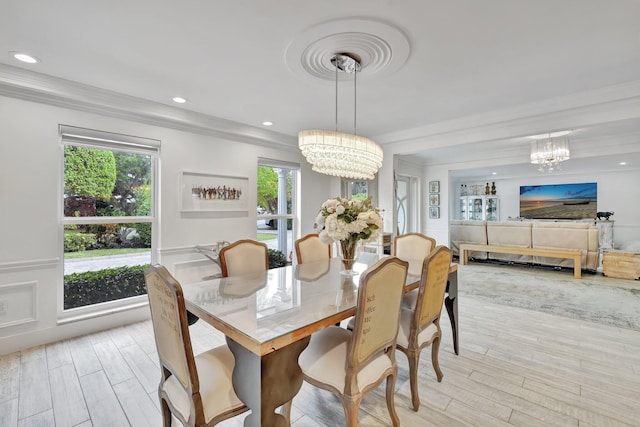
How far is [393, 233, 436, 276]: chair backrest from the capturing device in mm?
3043

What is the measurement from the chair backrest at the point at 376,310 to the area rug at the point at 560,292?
3.15 m

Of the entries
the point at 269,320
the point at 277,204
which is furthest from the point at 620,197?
the point at 269,320

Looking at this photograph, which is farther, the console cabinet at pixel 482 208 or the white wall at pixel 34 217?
the console cabinet at pixel 482 208

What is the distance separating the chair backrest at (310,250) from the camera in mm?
2963

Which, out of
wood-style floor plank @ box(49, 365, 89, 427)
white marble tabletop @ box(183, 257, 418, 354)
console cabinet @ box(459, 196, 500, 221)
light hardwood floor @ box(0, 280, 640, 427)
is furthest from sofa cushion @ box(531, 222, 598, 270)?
wood-style floor plank @ box(49, 365, 89, 427)

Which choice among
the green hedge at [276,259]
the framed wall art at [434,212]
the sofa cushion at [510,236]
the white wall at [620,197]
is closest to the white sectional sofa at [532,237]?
the sofa cushion at [510,236]

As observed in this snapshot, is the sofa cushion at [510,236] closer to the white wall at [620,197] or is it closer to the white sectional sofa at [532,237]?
the white sectional sofa at [532,237]

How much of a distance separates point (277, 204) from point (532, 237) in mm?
5144

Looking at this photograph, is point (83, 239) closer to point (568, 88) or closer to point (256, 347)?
point (256, 347)

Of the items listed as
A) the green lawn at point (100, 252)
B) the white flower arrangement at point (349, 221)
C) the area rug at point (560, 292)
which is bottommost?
the area rug at point (560, 292)

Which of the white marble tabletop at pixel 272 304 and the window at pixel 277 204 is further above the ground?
the window at pixel 277 204

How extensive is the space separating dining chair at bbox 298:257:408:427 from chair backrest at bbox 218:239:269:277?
3.37ft

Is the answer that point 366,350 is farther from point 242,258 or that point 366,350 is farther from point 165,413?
point 242,258

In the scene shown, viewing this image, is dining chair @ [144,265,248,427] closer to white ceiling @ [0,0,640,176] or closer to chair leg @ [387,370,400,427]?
chair leg @ [387,370,400,427]
